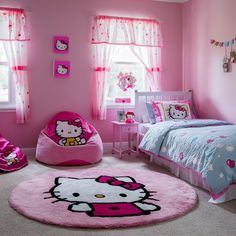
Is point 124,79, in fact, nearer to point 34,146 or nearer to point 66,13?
point 66,13

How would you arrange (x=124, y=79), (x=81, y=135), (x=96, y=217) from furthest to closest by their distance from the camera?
1. (x=124, y=79)
2. (x=81, y=135)
3. (x=96, y=217)

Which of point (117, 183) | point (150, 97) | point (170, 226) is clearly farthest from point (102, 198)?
point (150, 97)

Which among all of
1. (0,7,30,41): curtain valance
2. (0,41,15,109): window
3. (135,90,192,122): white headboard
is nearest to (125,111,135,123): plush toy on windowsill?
(135,90,192,122): white headboard

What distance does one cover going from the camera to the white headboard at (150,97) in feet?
16.7

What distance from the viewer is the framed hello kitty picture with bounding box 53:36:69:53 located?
190 inches

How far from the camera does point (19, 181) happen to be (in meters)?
3.49

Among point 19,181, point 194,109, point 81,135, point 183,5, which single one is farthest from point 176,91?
point 19,181

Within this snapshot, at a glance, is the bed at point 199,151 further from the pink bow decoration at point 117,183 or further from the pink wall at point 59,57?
the pink wall at point 59,57

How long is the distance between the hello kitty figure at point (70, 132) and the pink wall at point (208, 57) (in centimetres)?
195

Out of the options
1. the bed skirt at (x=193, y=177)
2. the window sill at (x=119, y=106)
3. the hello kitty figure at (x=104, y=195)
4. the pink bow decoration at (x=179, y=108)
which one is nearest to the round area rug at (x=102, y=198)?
the hello kitty figure at (x=104, y=195)

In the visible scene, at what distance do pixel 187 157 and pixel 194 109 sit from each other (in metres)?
2.07

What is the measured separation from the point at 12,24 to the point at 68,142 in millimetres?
1853

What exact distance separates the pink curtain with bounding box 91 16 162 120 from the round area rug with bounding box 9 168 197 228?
5.20 ft

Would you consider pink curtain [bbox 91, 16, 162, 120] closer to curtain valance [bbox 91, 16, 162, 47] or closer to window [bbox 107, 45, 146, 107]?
curtain valance [bbox 91, 16, 162, 47]
